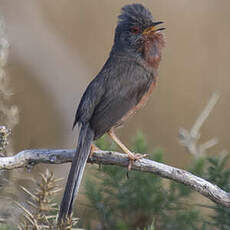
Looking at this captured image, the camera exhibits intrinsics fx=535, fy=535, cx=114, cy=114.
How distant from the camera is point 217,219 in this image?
4.29m

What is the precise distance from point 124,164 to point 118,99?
715mm

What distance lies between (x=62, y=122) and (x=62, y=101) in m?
0.32

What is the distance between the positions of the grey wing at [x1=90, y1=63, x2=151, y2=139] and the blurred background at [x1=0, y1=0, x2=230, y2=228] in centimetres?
305

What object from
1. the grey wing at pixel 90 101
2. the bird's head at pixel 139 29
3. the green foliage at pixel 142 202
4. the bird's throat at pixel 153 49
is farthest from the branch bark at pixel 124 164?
the bird's head at pixel 139 29

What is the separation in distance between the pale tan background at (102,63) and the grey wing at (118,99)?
3037mm

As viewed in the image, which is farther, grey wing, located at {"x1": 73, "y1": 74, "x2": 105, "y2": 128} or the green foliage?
the green foliage

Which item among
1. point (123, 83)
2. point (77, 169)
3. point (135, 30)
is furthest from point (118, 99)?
point (77, 169)

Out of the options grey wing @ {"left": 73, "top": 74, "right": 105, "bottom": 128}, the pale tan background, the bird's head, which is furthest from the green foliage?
the pale tan background

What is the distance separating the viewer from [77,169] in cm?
385

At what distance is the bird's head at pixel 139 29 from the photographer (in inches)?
189

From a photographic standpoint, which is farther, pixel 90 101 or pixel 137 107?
pixel 137 107

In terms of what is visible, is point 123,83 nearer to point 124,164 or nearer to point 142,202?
point 124,164

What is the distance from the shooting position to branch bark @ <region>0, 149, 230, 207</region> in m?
3.52

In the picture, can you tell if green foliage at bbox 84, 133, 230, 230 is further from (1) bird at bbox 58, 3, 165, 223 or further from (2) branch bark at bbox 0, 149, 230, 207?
(2) branch bark at bbox 0, 149, 230, 207
